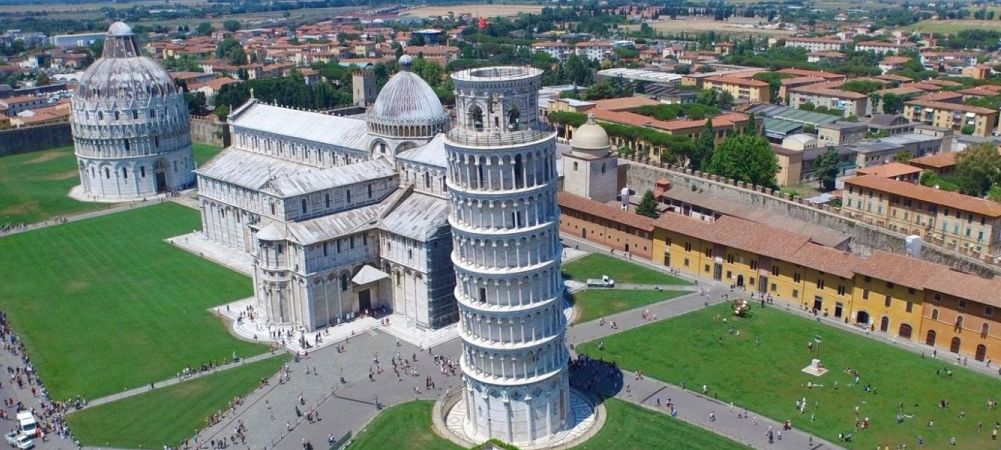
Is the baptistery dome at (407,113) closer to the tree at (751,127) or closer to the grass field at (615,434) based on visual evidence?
the grass field at (615,434)

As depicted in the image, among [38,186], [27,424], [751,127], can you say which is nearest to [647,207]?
[751,127]

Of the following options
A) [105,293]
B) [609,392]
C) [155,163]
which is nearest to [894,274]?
[609,392]

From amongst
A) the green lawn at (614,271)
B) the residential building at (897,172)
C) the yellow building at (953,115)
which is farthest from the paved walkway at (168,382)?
the yellow building at (953,115)

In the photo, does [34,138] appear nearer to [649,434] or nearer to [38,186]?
[38,186]

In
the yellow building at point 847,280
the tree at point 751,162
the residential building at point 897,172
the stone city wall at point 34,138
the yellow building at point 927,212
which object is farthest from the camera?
the stone city wall at point 34,138

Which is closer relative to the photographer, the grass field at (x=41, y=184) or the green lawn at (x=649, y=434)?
the green lawn at (x=649, y=434)

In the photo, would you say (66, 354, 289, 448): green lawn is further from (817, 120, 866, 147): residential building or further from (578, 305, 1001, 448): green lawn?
(817, 120, 866, 147): residential building
